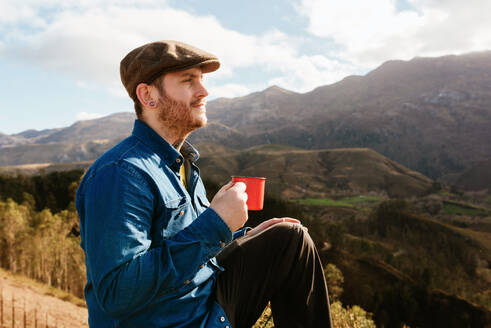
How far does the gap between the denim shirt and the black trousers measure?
224mm

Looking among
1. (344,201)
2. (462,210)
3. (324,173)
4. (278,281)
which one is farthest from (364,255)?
(324,173)

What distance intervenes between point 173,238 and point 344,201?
138806 millimetres

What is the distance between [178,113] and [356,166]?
7458 inches

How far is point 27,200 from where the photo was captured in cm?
6081

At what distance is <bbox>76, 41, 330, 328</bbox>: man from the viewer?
1.69 meters

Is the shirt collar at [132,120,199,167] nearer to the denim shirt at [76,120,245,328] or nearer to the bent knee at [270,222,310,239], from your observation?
the denim shirt at [76,120,245,328]

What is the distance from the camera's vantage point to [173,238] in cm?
185

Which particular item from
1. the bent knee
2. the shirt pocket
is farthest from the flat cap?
the bent knee

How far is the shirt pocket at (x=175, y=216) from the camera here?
1.93m

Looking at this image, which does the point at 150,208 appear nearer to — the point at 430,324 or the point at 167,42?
the point at 167,42

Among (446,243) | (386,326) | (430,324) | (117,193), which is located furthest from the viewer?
(446,243)

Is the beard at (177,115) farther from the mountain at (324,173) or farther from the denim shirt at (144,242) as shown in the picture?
the mountain at (324,173)

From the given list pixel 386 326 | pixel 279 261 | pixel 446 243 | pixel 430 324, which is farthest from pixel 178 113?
pixel 446 243

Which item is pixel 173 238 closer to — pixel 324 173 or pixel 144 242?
pixel 144 242
